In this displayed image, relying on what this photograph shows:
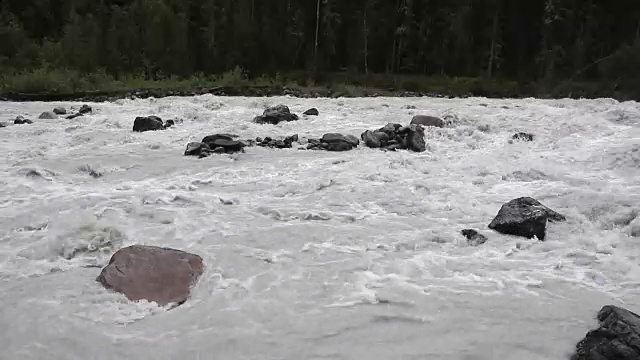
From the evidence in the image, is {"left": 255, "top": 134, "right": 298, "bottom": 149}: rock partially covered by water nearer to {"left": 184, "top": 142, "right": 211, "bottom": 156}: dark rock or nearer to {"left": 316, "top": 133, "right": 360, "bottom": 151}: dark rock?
{"left": 316, "top": 133, "right": 360, "bottom": 151}: dark rock

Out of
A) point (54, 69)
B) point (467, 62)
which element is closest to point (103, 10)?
point (54, 69)

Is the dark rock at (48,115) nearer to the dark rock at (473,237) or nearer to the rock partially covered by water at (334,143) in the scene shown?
the rock partially covered by water at (334,143)

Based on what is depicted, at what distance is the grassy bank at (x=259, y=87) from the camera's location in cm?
1451

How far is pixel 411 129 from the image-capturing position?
8.18 meters

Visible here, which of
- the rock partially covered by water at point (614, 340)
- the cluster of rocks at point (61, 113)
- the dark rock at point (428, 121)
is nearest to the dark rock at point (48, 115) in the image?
the cluster of rocks at point (61, 113)

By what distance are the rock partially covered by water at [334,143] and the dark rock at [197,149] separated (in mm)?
1485

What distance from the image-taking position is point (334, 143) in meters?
8.08

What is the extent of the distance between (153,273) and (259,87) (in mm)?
13994

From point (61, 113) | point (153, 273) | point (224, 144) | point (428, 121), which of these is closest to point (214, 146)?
point (224, 144)

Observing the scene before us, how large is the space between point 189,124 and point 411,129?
4.25 m

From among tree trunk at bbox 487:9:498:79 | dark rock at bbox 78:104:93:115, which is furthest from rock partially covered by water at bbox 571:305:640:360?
tree trunk at bbox 487:9:498:79

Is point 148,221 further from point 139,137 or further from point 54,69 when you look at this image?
point 54,69

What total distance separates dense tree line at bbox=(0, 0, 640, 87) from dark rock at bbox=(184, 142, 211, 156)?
13330 mm

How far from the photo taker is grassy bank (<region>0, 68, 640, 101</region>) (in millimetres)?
14508
